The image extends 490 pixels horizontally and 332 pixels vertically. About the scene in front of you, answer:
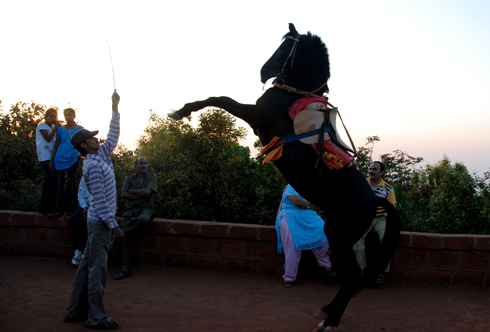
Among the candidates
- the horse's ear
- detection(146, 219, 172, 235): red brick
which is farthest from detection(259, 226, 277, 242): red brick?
the horse's ear

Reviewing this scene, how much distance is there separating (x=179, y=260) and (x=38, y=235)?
8.01ft

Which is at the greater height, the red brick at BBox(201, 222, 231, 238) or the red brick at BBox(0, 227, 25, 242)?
the red brick at BBox(201, 222, 231, 238)

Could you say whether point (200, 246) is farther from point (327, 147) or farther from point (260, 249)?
point (327, 147)

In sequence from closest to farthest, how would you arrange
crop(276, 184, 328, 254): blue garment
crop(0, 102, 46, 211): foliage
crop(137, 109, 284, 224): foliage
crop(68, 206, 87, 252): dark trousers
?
crop(276, 184, 328, 254): blue garment → crop(68, 206, 87, 252): dark trousers → crop(137, 109, 284, 224): foliage → crop(0, 102, 46, 211): foliage

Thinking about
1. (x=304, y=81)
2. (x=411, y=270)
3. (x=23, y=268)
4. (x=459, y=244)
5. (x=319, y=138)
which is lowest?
(x=23, y=268)

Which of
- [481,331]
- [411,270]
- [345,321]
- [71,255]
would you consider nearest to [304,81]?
[345,321]

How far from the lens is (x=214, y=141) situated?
671cm

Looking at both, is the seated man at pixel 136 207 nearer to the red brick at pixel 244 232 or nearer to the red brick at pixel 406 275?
the red brick at pixel 244 232

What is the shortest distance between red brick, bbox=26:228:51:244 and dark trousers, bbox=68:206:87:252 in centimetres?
66

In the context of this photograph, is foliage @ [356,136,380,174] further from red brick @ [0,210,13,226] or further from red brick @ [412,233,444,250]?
red brick @ [0,210,13,226]

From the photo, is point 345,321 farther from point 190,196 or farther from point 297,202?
point 190,196

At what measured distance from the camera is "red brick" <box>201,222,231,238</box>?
5574mm

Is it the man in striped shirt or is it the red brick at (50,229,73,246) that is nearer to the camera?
the man in striped shirt

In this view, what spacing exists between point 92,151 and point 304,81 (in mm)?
2159
